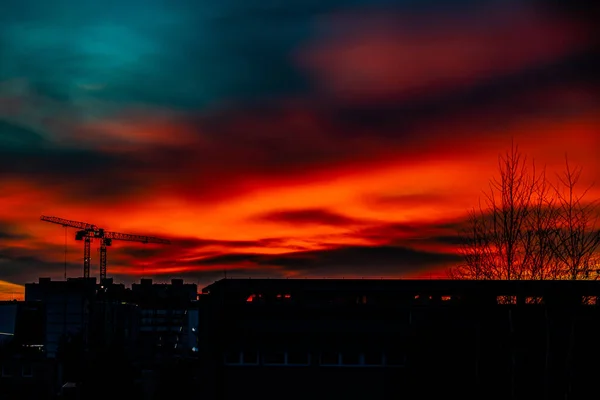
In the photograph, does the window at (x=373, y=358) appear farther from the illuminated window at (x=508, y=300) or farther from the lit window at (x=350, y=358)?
the illuminated window at (x=508, y=300)

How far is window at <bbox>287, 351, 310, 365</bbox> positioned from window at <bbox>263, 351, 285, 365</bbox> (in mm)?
261

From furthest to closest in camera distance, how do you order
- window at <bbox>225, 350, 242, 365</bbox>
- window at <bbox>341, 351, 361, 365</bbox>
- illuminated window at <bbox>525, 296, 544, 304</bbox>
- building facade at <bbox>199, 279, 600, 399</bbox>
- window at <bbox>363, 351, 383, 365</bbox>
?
window at <bbox>341, 351, 361, 365</bbox>, window at <bbox>363, 351, 383, 365</bbox>, window at <bbox>225, 350, 242, 365</bbox>, illuminated window at <bbox>525, 296, 544, 304</bbox>, building facade at <bbox>199, 279, 600, 399</bbox>

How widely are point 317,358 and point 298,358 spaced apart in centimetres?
71

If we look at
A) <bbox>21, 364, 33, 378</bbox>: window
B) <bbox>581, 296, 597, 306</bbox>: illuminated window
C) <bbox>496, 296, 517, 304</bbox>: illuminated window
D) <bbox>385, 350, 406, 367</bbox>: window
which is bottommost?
<bbox>21, 364, 33, 378</bbox>: window

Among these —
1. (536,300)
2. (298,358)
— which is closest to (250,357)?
(298,358)

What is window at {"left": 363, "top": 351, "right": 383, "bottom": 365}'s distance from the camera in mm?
29234

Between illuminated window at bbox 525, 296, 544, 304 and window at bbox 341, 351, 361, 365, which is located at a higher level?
illuminated window at bbox 525, 296, 544, 304

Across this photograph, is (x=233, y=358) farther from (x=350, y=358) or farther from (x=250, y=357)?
(x=350, y=358)

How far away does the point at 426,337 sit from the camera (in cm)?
2758

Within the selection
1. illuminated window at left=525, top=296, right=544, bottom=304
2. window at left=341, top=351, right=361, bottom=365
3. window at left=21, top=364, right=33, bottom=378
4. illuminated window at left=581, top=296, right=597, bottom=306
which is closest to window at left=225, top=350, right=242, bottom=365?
window at left=341, top=351, right=361, bottom=365

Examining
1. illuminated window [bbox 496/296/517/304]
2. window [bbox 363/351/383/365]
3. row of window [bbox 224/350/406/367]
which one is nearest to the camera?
row of window [bbox 224/350/406/367]

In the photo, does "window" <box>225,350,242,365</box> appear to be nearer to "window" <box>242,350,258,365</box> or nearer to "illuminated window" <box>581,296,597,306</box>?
"window" <box>242,350,258,365</box>

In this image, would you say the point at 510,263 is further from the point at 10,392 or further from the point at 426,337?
the point at 10,392

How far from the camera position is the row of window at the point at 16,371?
239ft
